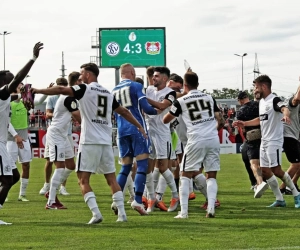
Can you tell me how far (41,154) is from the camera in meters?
42.0

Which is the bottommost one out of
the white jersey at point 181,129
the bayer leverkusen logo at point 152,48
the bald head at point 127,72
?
the white jersey at point 181,129

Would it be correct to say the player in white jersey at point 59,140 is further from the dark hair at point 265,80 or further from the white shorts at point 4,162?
the dark hair at point 265,80

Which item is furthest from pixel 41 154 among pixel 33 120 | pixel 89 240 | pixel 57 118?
pixel 89 240

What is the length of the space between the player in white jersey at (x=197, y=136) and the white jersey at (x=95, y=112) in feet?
3.62

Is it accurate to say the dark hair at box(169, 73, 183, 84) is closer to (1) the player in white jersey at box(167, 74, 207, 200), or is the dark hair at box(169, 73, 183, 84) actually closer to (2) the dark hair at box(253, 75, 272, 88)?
(1) the player in white jersey at box(167, 74, 207, 200)

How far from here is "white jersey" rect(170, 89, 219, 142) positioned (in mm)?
12070

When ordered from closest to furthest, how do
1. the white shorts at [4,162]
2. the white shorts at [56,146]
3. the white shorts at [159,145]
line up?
the white shorts at [4,162]
the white shorts at [159,145]
the white shorts at [56,146]

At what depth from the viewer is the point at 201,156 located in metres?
12.2

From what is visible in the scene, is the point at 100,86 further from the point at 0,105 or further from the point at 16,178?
the point at 16,178

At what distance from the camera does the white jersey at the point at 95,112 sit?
37.4 feet

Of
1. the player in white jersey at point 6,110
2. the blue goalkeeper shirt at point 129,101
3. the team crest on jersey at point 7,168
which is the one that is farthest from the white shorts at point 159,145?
the team crest on jersey at point 7,168

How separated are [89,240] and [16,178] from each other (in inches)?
176

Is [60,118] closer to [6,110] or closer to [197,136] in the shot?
[6,110]

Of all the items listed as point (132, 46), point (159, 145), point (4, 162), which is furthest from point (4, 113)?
point (132, 46)
